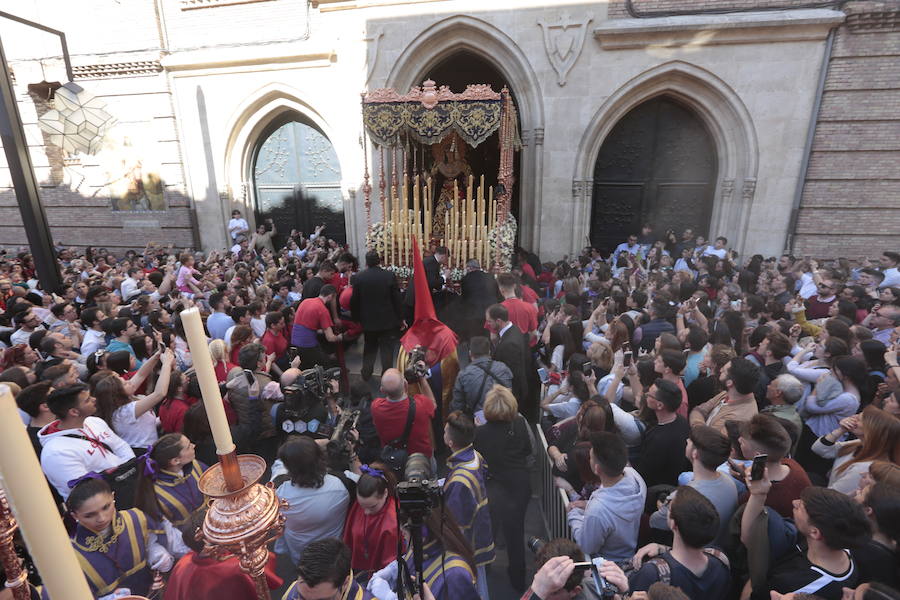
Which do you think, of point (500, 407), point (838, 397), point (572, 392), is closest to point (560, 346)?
point (572, 392)

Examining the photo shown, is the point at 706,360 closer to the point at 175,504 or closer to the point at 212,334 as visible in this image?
the point at 175,504

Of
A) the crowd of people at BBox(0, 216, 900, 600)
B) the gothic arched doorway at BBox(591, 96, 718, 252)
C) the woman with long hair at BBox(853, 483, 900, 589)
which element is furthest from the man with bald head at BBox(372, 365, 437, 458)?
the gothic arched doorway at BBox(591, 96, 718, 252)

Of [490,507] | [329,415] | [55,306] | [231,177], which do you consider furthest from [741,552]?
[231,177]

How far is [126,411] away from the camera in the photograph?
319cm

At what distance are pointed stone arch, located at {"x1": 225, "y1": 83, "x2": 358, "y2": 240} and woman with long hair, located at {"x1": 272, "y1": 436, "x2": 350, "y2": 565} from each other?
29.7ft

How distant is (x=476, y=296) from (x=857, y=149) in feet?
26.4

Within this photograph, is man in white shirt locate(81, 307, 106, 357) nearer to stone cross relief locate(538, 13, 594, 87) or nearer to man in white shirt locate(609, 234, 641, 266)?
man in white shirt locate(609, 234, 641, 266)

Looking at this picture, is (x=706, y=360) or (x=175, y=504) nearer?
(x=175, y=504)

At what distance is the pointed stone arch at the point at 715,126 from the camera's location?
30.1 ft

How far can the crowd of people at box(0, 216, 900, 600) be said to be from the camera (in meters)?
1.99

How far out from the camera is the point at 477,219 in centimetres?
867

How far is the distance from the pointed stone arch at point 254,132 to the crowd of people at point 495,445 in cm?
640

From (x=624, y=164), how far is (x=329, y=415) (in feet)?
31.2

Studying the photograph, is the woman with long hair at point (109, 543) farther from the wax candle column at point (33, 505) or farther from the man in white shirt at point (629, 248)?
the man in white shirt at point (629, 248)
